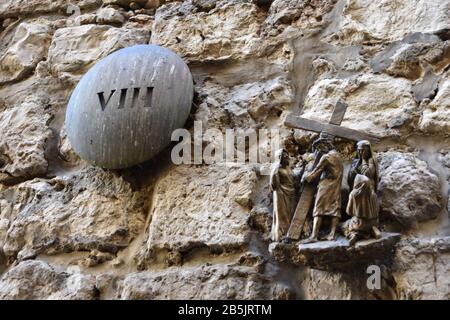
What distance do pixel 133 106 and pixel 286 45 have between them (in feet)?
1.46

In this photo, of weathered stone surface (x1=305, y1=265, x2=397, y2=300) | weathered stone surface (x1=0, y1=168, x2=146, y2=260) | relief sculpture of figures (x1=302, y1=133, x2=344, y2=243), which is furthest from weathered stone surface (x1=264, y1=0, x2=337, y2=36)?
weathered stone surface (x1=305, y1=265, x2=397, y2=300)

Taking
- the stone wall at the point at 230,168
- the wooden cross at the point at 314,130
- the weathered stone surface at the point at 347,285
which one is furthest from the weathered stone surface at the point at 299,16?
the weathered stone surface at the point at 347,285

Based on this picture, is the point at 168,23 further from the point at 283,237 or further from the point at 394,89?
the point at 283,237

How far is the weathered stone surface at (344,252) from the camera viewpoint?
1.07 m

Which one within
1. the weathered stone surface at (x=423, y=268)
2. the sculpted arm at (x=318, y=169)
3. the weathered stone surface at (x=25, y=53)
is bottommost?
the weathered stone surface at (x=423, y=268)

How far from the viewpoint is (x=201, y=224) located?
1298 millimetres

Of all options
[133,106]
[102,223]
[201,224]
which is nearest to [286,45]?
[133,106]

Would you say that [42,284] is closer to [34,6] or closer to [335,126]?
[335,126]

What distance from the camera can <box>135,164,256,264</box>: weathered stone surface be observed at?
1.27m

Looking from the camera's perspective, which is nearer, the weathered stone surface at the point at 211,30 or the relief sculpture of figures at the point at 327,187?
→ the relief sculpture of figures at the point at 327,187

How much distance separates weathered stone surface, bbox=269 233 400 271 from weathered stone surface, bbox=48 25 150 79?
0.90 metres

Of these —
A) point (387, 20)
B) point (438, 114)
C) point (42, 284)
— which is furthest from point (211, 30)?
point (42, 284)

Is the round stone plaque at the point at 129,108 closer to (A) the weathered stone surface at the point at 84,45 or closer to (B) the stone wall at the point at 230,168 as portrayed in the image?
(B) the stone wall at the point at 230,168
